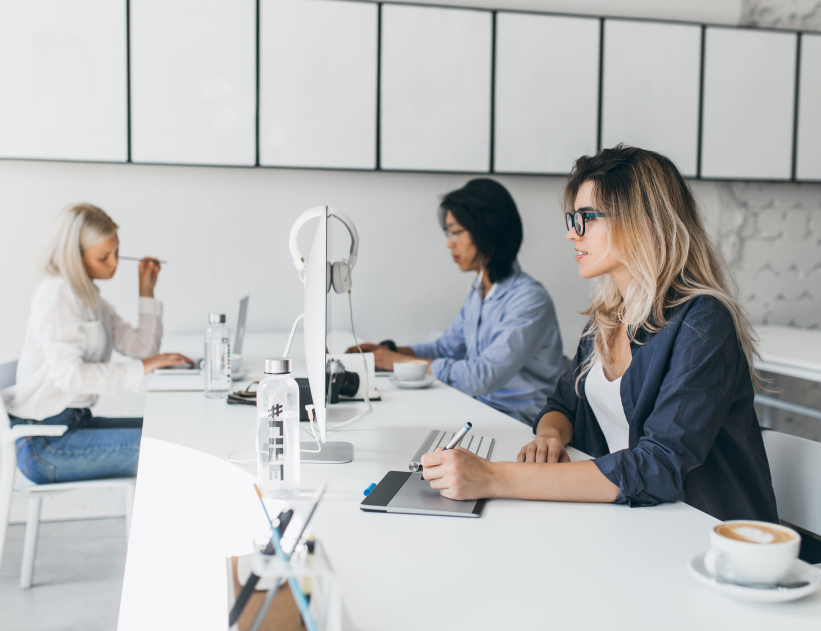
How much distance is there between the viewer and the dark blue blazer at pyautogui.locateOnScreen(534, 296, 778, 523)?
103 centimetres

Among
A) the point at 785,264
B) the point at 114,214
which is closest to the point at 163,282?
the point at 114,214

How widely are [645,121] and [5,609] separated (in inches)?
134

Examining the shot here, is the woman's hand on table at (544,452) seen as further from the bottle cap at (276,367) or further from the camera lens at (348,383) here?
the camera lens at (348,383)

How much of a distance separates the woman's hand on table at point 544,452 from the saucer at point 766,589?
1.53 feet

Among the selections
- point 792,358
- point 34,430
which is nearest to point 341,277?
point 34,430

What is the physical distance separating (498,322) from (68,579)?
1.80m

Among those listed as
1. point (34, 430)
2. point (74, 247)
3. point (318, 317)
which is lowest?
point (34, 430)

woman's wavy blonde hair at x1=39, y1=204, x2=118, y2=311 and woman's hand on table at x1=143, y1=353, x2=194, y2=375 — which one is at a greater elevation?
woman's wavy blonde hair at x1=39, y1=204, x2=118, y2=311

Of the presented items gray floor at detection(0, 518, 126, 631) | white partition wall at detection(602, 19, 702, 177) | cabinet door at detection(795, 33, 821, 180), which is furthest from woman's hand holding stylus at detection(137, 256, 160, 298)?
cabinet door at detection(795, 33, 821, 180)

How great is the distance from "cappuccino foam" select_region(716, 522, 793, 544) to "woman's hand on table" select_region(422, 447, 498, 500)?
362 millimetres

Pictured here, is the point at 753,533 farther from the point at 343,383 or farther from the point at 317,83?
the point at 317,83

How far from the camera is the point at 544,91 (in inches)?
128

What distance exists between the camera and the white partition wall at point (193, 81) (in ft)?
9.51

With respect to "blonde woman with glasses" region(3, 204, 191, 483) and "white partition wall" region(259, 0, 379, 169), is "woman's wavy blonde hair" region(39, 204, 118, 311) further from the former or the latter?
"white partition wall" region(259, 0, 379, 169)
